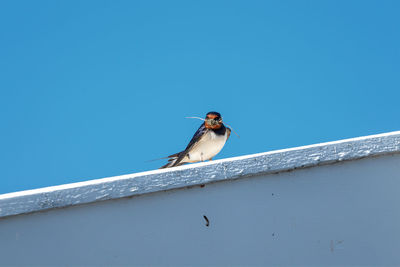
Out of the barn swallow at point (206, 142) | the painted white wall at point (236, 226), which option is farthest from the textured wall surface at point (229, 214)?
the barn swallow at point (206, 142)

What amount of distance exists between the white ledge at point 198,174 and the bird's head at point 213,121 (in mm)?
2136

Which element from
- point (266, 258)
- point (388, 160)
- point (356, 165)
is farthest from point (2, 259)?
point (388, 160)

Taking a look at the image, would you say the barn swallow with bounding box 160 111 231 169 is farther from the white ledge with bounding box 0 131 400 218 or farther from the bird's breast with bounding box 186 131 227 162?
the white ledge with bounding box 0 131 400 218

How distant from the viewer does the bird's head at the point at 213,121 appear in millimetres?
4422

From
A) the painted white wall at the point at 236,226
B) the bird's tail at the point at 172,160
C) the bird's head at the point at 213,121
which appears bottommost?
the painted white wall at the point at 236,226

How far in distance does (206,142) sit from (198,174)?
213 centimetres

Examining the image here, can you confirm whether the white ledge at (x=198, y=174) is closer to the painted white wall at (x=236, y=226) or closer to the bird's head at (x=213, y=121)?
the painted white wall at (x=236, y=226)

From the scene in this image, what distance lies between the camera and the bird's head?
4422 mm

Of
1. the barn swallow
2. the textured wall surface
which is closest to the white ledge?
the textured wall surface

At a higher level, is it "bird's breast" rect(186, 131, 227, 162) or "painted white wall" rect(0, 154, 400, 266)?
"bird's breast" rect(186, 131, 227, 162)

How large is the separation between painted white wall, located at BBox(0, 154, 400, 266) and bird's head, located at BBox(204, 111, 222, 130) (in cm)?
216

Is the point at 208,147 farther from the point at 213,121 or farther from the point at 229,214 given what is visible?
the point at 229,214

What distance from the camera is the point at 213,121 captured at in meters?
4.42

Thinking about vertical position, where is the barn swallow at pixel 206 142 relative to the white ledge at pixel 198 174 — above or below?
above
